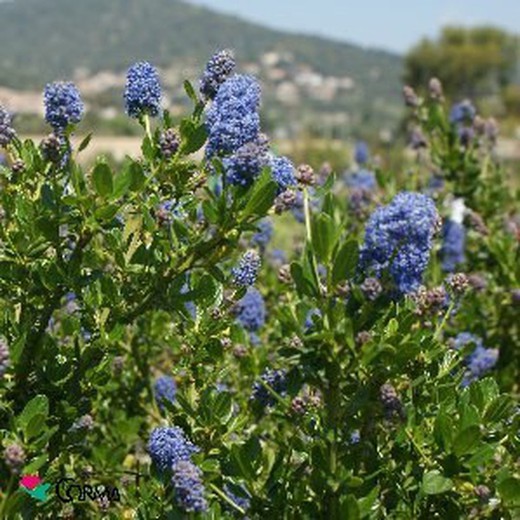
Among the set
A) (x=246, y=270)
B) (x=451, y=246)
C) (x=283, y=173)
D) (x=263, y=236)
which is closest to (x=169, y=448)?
(x=246, y=270)

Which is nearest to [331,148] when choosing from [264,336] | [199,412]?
[264,336]

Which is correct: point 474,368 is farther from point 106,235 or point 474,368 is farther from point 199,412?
point 106,235

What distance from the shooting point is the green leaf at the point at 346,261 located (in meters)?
1.64

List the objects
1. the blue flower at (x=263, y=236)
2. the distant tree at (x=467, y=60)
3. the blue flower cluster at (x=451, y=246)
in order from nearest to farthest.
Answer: the blue flower at (x=263, y=236) < the blue flower cluster at (x=451, y=246) < the distant tree at (x=467, y=60)

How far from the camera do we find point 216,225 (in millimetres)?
1812

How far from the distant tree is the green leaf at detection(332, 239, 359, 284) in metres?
41.1

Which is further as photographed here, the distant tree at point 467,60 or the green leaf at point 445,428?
the distant tree at point 467,60

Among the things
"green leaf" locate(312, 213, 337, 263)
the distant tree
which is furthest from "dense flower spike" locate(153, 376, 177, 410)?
the distant tree

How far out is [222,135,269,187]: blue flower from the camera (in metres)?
1.71

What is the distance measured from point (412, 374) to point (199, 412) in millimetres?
469

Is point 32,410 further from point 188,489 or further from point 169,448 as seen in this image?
point 188,489

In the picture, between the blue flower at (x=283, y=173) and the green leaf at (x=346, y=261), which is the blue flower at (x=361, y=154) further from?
the green leaf at (x=346, y=261)

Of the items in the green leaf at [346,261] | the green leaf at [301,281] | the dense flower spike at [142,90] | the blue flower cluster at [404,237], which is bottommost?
Answer: the green leaf at [301,281]

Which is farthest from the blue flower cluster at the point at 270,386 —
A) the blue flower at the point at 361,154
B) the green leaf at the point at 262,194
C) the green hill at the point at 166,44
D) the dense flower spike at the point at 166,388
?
the green hill at the point at 166,44
